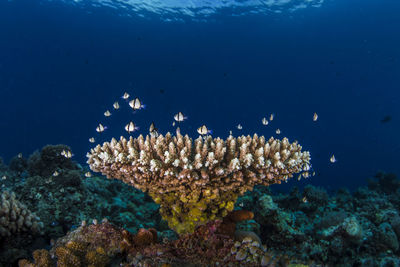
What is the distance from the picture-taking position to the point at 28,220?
443cm

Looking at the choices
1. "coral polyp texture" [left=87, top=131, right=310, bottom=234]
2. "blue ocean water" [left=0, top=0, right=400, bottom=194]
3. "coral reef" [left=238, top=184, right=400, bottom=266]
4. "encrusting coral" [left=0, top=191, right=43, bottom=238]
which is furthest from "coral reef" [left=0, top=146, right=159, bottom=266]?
"blue ocean water" [left=0, top=0, right=400, bottom=194]

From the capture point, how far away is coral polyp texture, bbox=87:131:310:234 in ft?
12.1

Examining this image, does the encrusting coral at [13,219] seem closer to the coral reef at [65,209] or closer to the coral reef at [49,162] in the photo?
the coral reef at [65,209]

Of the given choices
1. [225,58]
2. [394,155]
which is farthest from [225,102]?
[394,155]

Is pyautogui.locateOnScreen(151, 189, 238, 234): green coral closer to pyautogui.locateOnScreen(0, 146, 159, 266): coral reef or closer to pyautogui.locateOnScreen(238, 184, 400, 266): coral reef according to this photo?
pyautogui.locateOnScreen(0, 146, 159, 266): coral reef

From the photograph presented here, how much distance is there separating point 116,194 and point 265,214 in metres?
5.93

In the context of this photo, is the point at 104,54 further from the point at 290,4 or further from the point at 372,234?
the point at 372,234

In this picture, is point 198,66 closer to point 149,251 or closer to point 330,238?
point 330,238

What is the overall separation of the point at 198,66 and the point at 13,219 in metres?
63.7

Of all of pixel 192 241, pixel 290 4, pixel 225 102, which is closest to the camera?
pixel 192 241

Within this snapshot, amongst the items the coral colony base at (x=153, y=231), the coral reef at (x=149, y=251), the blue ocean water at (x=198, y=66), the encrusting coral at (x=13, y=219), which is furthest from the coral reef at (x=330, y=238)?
the blue ocean water at (x=198, y=66)

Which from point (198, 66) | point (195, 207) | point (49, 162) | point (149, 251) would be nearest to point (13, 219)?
point (149, 251)

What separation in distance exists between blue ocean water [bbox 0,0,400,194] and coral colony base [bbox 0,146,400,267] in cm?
2833

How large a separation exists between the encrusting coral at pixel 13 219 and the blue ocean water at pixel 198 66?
34.5 m
